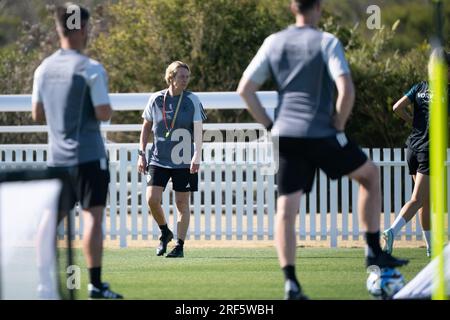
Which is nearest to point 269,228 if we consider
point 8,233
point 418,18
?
point 8,233

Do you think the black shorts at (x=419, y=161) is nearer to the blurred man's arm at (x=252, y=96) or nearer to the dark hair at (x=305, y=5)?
the blurred man's arm at (x=252, y=96)

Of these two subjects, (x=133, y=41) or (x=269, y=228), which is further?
(x=133, y=41)

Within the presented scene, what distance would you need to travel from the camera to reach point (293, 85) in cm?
770

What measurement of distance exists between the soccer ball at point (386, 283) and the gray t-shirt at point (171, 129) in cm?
405

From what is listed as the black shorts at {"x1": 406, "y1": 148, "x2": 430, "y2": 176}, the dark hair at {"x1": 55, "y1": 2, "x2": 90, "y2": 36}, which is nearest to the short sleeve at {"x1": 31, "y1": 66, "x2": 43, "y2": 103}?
the dark hair at {"x1": 55, "y1": 2, "x2": 90, "y2": 36}

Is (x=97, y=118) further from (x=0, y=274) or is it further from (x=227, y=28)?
(x=227, y=28)

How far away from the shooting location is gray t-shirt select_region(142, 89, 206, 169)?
11586mm

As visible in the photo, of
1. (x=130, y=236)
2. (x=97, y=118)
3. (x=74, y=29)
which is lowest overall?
(x=130, y=236)

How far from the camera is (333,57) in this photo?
299 inches

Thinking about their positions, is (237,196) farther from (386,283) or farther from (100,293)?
(386,283)

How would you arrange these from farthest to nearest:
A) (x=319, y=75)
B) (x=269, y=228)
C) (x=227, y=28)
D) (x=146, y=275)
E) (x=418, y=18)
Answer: (x=418, y=18) < (x=227, y=28) < (x=269, y=228) < (x=146, y=275) < (x=319, y=75)
